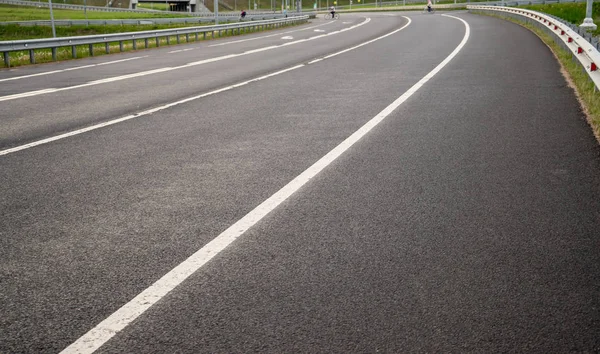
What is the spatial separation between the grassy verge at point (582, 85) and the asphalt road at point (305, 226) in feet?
0.89

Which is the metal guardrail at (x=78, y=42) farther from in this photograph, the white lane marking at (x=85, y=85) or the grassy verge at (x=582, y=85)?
the grassy verge at (x=582, y=85)

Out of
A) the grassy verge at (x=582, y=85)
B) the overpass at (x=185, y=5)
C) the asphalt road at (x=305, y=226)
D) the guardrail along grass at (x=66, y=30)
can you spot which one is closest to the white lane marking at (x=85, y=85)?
the asphalt road at (x=305, y=226)

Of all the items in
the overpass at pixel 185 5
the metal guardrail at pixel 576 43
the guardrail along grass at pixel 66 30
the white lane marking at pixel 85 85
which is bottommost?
the overpass at pixel 185 5

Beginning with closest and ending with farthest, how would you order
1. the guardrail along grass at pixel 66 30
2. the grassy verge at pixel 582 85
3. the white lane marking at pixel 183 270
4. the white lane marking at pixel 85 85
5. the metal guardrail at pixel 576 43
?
the white lane marking at pixel 183 270 → the grassy verge at pixel 582 85 → the metal guardrail at pixel 576 43 → the white lane marking at pixel 85 85 → the guardrail along grass at pixel 66 30

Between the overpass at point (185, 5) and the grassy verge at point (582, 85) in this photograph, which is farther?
the overpass at point (185, 5)

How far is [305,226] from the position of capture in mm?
4961

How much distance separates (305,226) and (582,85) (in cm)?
892

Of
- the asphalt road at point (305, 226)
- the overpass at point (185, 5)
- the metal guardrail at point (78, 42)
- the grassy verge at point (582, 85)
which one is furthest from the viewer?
the overpass at point (185, 5)

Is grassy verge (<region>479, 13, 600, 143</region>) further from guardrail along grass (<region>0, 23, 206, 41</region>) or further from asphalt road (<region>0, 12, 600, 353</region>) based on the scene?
guardrail along grass (<region>0, 23, 206, 41</region>)

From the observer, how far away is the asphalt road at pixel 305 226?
3420 millimetres

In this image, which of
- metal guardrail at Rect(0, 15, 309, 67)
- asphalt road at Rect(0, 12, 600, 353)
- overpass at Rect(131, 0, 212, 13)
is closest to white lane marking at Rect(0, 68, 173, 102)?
asphalt road at Rect(0, 12, 600, 353)

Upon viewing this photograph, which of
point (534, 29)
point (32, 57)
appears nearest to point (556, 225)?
→ point (32, 57)

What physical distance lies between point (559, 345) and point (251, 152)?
4767 millimetres

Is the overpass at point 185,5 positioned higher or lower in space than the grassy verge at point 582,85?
lower
